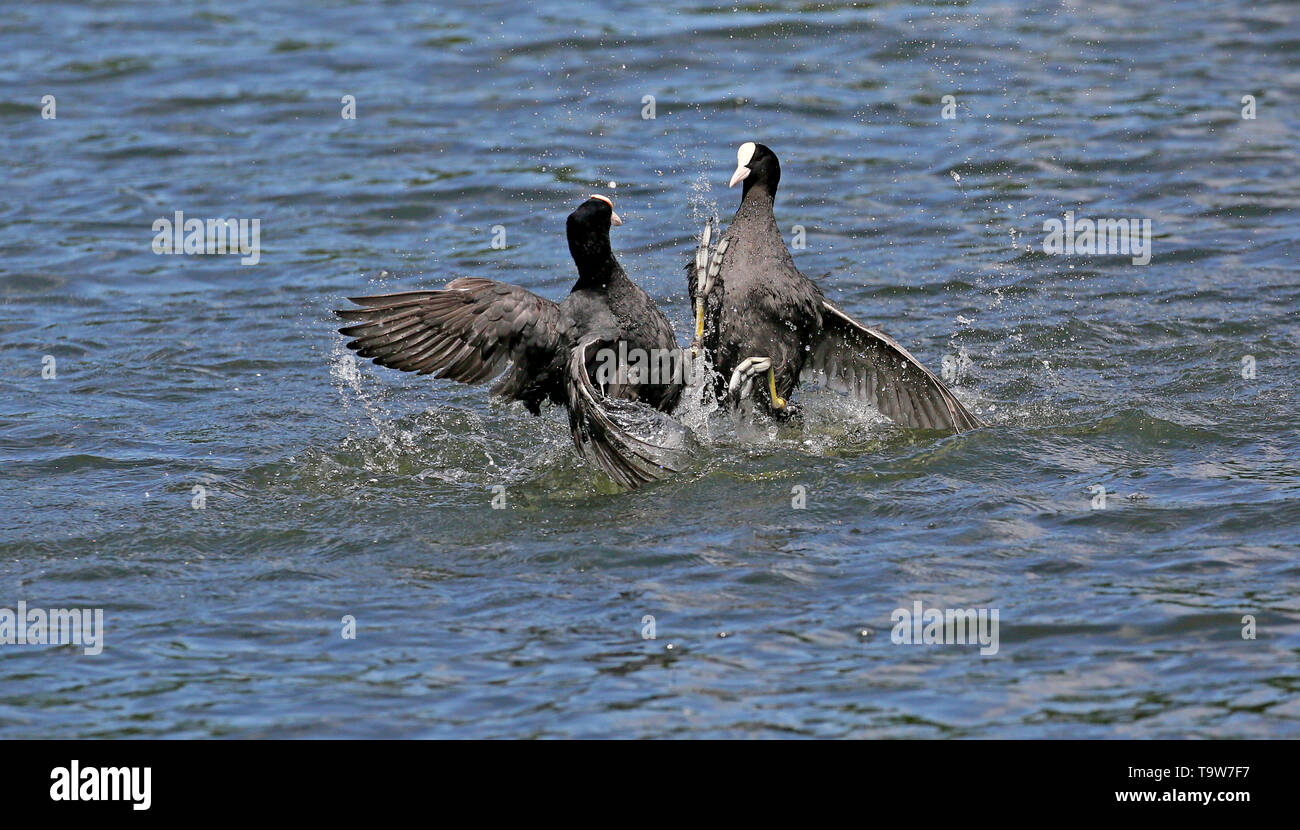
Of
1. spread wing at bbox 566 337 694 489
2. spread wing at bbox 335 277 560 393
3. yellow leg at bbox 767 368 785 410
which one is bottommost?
spread wing at bbox 566 337 694 489

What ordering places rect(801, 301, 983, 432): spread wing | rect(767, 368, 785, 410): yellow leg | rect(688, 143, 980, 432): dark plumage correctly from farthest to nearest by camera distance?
rect(801, 301, 983, 432): spread wing < rect(767, 368, 785, 410): yellow leg < rect(688, 143, 980, 432): dark plumage

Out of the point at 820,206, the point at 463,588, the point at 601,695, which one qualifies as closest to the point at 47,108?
the point at 820,206

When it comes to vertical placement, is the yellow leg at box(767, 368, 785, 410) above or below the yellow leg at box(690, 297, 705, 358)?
below

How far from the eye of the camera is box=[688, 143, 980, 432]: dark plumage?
23.4 ft

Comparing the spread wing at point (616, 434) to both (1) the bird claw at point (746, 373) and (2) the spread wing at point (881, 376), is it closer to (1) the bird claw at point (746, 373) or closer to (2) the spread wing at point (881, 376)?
(1) the bird claw at point (746, 373)

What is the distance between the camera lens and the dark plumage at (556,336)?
675 centimetres

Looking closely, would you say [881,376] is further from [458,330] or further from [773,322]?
[458,330]

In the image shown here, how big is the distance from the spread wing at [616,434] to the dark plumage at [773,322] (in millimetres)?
453

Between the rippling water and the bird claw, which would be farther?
the bird claw

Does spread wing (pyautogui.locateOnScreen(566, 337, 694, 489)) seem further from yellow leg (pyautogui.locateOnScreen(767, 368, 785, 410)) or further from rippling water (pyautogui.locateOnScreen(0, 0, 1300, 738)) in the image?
yellow leg (pyautogui.locateOnScreen(767, 368, 785, 410))

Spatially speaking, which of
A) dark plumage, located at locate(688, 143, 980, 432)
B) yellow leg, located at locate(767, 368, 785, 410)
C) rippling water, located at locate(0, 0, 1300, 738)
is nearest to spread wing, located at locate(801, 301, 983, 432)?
dark plumage, located at locate(688, 143, 980, 432)

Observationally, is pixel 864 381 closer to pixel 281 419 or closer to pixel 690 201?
pixel 281 419

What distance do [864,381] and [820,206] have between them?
341 cm

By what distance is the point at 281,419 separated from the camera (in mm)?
7895
